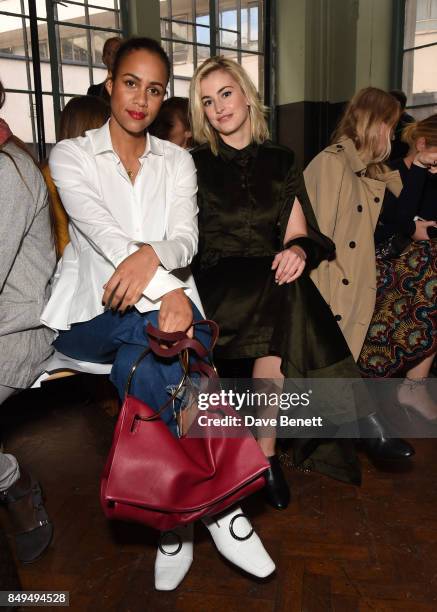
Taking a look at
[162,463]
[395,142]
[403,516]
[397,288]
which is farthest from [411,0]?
[162,463]

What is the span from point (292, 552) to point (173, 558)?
0.38 metres

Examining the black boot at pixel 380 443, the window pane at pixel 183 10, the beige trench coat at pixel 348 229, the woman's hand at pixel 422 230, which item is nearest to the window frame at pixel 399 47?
the window pane at pixel 183 10

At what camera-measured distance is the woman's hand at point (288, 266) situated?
212 cm

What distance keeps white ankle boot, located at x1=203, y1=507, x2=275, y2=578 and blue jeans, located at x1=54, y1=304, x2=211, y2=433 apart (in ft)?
1.12

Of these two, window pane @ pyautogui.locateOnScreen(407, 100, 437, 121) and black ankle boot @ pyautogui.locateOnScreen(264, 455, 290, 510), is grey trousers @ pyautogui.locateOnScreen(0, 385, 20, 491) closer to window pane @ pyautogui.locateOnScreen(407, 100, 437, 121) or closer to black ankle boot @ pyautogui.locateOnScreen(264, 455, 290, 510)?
black ankle boot @ pyautogui.locateOnScreen(264, 455, 290, 510)

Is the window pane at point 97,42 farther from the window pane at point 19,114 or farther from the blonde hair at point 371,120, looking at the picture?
the blonde hair at point 371,120

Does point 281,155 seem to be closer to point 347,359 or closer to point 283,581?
point 347,359

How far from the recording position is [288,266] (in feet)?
6.97

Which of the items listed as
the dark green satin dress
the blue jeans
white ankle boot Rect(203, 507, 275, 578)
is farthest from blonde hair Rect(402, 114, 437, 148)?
white ankle boot Rect(203, 507, 275, 578)

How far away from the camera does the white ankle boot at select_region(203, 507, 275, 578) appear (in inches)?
65.9

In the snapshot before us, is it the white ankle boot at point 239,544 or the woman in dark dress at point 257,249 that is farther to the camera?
the woman in dark dress at point 257,249

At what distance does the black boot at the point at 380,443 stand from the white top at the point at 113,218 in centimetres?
97

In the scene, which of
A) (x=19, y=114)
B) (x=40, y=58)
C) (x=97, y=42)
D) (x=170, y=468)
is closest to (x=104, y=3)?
(x=97, y=42)

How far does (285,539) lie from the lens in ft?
6.21
